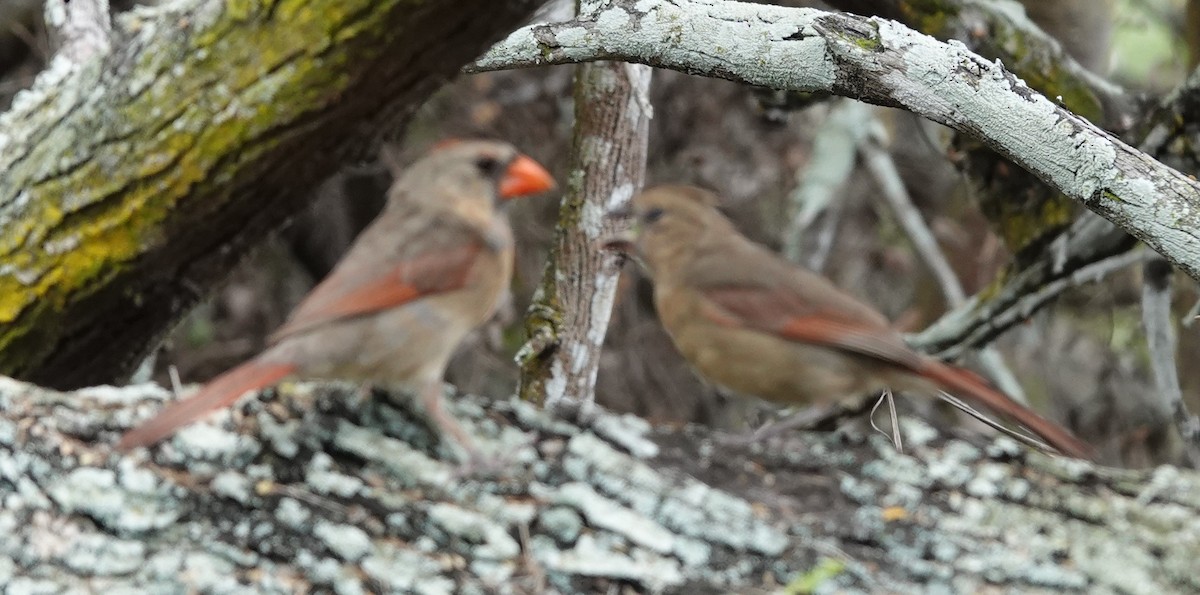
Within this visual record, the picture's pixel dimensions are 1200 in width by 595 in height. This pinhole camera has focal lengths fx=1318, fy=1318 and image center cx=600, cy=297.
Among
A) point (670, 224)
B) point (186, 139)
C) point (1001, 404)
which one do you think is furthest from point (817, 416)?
point (186, 139)

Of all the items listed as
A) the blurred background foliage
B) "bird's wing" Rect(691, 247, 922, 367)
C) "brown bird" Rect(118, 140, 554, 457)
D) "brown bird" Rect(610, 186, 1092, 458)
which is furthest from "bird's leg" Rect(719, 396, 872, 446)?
the blurred background foliage

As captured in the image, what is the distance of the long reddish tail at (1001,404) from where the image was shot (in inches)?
136

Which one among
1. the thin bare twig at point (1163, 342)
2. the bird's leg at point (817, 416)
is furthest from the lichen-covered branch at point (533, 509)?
the bird's leg at point (817, 416)

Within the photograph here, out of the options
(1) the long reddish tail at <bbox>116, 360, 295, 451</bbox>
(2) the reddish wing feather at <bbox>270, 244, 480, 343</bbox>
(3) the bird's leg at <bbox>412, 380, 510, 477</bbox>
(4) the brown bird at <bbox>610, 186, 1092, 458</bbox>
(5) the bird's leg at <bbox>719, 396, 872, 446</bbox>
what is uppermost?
(4) the brown bird at <bbox>610, 186, 1092, 458</bbox>

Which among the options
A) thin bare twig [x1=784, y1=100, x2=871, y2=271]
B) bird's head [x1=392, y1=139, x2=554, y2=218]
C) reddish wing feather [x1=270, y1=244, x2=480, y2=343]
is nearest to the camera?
reddish wing feather [x1=270, y1=244, x2=480, y2=343]

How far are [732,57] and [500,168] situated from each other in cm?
156

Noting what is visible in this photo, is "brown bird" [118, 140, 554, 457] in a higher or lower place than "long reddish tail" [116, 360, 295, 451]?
higher

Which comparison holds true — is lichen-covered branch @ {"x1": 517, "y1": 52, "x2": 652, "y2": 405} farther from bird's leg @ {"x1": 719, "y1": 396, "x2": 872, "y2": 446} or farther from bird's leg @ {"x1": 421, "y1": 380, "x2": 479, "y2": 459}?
bird's leg @ {"x1": 719, "y1": 396, "x2": 872, "y2": 446}

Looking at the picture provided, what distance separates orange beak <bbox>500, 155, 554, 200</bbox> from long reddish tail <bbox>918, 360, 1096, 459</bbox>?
125 cm

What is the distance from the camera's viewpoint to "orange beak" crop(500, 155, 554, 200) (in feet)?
12.8

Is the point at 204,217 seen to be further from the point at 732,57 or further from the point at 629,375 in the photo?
the point at 629,375

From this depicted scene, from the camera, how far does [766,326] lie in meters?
4.06

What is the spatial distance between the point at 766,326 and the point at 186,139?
219 centimetres

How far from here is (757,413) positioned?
Result: 4.74m
